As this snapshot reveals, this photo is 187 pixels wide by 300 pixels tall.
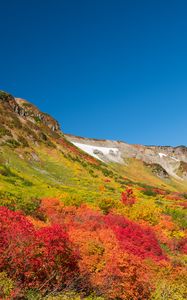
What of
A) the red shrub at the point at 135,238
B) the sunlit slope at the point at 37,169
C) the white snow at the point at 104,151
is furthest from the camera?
the white snow at the point at 104,151

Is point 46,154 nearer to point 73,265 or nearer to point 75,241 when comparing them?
point 75,241

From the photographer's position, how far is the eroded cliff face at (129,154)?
131 m

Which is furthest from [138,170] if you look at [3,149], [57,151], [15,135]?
[3,149]

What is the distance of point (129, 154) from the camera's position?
142 meters

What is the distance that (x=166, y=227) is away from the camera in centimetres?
3781

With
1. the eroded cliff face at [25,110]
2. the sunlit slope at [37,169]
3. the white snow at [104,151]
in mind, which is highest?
the eroded cliff face at [25,110]

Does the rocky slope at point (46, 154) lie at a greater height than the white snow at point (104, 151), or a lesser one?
lesser

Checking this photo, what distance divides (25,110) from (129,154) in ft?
193

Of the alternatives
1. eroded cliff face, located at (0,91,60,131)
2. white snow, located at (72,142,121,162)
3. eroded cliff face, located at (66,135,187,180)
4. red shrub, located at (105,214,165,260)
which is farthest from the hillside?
eroded cliff face, located at (66,135,187,180)

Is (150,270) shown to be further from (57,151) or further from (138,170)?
(138,170)

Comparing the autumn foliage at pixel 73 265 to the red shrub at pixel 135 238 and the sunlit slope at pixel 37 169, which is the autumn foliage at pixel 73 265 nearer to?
the red shrub at pixel 135 238

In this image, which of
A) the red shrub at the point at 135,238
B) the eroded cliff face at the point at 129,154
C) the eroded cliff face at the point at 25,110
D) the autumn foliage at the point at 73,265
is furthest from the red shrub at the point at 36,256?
the eroded cliff face at the point at 129,154

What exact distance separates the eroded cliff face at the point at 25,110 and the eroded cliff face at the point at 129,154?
2323 cm

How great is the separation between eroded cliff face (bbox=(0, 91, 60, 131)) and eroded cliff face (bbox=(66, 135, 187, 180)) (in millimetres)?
23227
